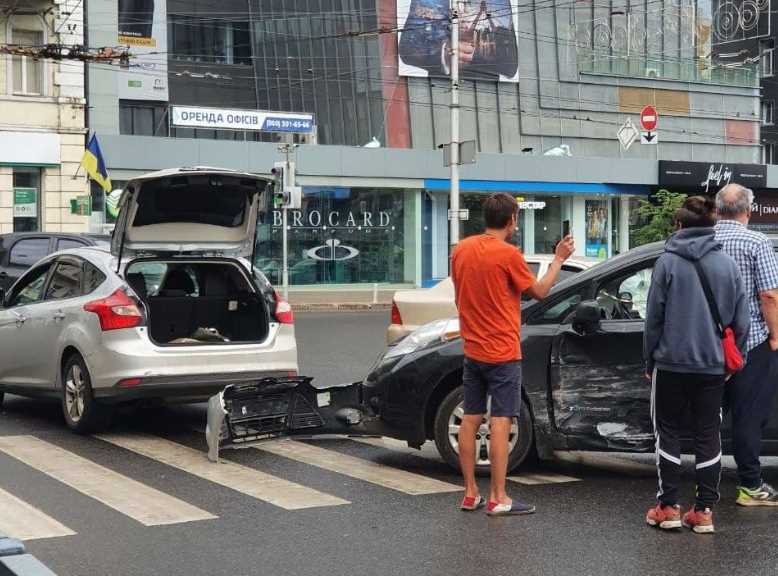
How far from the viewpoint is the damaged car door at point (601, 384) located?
7273 mm

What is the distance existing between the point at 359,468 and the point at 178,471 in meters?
1.23

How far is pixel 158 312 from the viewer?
9.83m

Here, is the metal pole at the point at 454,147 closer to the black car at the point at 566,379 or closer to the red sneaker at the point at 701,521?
the black car at the point at 566,379

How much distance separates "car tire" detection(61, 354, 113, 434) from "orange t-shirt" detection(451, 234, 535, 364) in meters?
3.88

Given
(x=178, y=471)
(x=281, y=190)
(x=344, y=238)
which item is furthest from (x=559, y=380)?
(x=344, y=238)

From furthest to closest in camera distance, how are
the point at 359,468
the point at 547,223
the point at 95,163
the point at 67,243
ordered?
the point at 547,223
the point at 95,163
the point at 67,243
the point at 359,468

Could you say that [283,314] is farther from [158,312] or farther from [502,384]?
[502,384]

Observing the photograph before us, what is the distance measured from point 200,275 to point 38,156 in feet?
73.5

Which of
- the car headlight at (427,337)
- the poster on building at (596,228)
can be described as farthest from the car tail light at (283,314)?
the poster on building at (596,228)

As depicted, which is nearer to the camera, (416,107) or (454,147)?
(454,147)

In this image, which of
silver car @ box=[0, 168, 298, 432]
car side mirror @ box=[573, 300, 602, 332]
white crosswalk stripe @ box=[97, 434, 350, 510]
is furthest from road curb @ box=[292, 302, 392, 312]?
car side mirror @ box=[573, 300, 602, 332]

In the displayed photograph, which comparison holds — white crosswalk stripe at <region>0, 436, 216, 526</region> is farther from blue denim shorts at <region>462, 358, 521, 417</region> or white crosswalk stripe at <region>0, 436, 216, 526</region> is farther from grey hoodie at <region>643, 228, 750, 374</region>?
grey hoodie at <region>643, 228, 750, 374</region>

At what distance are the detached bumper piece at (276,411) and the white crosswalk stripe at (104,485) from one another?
834 millimetres

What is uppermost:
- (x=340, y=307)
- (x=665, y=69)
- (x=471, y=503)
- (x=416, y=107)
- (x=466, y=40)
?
(x=466, y=40)
